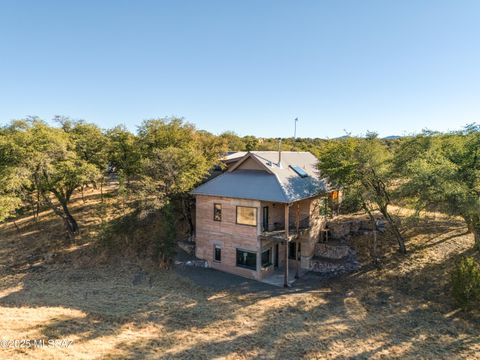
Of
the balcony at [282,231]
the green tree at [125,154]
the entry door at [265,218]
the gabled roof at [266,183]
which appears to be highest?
the green tree at [125,154]

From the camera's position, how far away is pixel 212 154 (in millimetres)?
26109

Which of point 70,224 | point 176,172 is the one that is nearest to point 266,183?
point 176,172

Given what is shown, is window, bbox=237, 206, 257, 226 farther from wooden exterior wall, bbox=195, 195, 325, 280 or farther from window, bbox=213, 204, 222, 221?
window, bbox=213, 204, 222, 221

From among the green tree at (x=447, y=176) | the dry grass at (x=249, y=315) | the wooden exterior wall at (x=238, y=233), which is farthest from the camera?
the wooden exterior wall at (x=238, y=233)

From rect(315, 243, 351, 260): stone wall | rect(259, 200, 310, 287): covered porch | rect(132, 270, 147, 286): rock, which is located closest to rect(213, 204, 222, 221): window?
rect(259, 200, 310, 287): covered porch

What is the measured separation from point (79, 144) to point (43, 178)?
5.08m

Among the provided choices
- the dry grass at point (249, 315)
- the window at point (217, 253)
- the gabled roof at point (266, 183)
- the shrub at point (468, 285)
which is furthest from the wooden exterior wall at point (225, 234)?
the shrub at point (468, 285)

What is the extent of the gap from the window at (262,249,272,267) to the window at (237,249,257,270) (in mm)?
680

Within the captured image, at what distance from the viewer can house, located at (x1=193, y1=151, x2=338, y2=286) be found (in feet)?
62.6

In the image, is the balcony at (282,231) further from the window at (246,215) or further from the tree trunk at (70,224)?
the tree trunk at (70,224)

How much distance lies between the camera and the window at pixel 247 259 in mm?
19391

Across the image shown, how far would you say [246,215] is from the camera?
19.5 metres

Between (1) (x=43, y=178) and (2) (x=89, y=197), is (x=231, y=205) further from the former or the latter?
(2) (x=89, y=197)

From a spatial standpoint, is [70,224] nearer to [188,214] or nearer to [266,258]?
[188,214]
